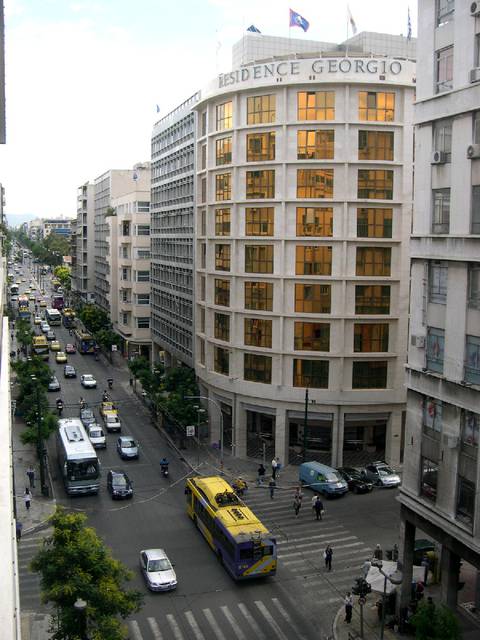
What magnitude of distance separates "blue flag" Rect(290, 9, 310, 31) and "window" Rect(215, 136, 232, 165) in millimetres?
10237

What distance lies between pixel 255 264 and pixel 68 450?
69.0 ft

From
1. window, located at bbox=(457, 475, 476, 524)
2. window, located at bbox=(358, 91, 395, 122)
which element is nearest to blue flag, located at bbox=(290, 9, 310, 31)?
window, located at bbox=(358, 91, 395, 122)

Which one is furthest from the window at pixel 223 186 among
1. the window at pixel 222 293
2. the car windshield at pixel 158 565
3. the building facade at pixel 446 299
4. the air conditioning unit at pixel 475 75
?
the car windshield at pixel 158 565

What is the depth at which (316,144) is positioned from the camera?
53.2 metres

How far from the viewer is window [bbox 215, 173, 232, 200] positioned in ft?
190

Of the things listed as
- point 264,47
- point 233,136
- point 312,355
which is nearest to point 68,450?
point 312,355

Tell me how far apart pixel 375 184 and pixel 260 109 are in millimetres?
11159

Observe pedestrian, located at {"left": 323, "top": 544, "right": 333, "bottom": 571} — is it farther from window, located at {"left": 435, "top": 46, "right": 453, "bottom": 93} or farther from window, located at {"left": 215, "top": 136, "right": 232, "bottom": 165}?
window, located at {"left": 215, "top": 136, "right": 232, "bottom": 165}

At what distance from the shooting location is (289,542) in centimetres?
3931

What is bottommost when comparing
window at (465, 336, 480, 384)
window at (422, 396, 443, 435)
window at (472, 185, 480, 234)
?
window at (422, 396, 443, 435)

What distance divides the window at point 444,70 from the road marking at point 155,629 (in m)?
26.1

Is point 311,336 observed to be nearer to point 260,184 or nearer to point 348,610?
point 260,184

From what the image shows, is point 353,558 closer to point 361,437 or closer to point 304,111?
point 361,437

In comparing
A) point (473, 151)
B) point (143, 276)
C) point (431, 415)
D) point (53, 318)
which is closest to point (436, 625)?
point (431, 415)
